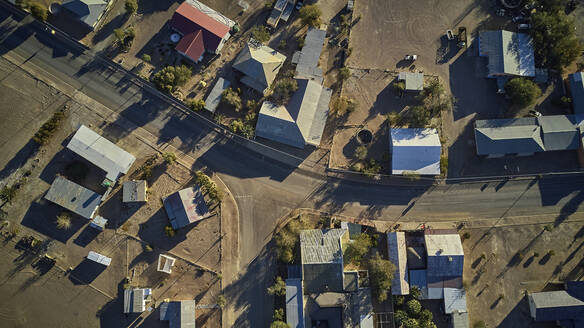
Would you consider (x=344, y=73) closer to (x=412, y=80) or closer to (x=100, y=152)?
(x=412, y=80)

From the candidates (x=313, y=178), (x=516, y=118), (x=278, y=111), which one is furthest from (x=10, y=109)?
(x=516, y=118)

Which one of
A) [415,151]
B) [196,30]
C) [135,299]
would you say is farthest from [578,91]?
[135,299]

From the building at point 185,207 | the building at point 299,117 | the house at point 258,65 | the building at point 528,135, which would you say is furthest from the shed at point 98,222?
the building at point 528,135

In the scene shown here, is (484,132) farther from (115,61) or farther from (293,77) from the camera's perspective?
(115,61)

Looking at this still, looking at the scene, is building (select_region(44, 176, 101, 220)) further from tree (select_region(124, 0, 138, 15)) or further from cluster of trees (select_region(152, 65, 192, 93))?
tree (select_region(124, 0, 138, 15))

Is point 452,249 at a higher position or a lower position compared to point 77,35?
lower

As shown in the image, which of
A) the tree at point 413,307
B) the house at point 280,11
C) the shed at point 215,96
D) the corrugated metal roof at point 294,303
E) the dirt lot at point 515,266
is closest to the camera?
the corrugated metal roof at point 294,303

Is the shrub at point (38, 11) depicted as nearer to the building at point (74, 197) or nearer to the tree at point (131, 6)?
the tree at point (131, 6)
